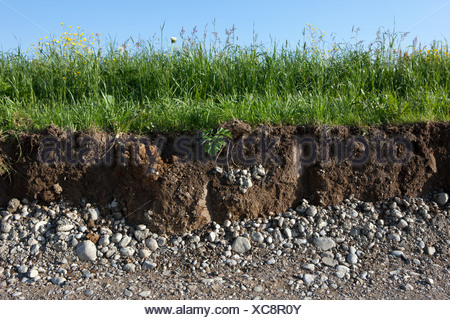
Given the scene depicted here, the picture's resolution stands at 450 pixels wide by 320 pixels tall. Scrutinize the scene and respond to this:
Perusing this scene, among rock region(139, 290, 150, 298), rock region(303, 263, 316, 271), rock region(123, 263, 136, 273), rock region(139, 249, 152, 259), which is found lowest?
rock region(139, 290, 150, 298)

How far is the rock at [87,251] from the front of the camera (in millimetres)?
3477

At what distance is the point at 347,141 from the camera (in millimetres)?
4004

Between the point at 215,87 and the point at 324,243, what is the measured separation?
2612 millimetres

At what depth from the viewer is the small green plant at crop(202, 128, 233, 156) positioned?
12.1 feet

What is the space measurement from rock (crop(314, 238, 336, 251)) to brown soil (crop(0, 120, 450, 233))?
17.0 inches

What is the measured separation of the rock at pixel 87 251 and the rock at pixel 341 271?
2.12 meters

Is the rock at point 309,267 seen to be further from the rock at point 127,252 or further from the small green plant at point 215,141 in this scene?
the rock at point 127,252

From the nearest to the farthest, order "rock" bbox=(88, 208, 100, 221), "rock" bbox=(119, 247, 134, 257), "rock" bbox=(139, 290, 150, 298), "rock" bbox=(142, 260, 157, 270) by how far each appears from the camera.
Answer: "rock" bbox=(139, 290, 150, 298), "rock" bbox=(142, 260, 157, 270), "rock" bbox=(119, 247, 134, 257), "rock" bbox=(88, 208, 100, 221)

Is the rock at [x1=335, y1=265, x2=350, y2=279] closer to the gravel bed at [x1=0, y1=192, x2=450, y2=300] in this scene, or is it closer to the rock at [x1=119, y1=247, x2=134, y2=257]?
the gravel bed at [x1=0, y1=192, x2=450, y2=300]

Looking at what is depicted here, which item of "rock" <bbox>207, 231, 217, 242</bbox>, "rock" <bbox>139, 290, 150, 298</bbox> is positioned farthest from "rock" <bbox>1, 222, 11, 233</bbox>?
"rock" <bbox>207, 231, 217, 242</bbox>

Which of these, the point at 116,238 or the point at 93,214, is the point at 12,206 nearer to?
the point at 93,214

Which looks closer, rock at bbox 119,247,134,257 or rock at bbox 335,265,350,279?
rock at bbox 335,265,350,279
